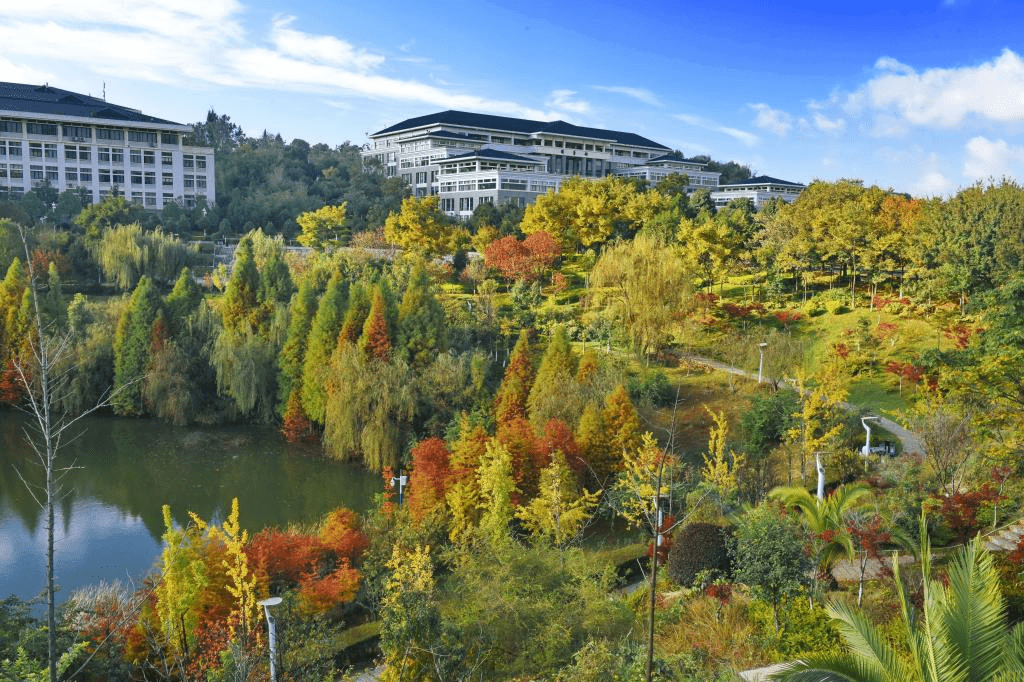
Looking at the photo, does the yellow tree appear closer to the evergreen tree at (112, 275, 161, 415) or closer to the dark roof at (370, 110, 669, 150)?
the evergreen tree at (112, 275, 161, 415)

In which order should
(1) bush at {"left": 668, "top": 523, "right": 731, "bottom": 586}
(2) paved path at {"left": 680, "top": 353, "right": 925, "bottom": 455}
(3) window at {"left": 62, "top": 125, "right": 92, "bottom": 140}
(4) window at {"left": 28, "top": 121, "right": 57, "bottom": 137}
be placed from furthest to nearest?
(3) window at {"left": 62, "top": 125, "right": 92, "bottom": 140} → (4) window at {"left": 28, "top": 121, "right": 57, "bottom": 137} → (2) paved path at {"left": 680, "top": 353, "right": 925, "bottom": 455} → (1) bush at {"left": 668, "top": 523, "right": 731, "bottom": 586}

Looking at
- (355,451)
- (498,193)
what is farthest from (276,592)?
(498,193)

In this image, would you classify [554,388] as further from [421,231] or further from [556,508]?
[421,231]

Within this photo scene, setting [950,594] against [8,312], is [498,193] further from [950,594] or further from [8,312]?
[950,594]

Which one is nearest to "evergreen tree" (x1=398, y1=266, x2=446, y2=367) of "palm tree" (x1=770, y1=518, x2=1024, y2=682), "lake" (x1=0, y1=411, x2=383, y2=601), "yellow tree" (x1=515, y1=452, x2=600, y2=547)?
"lake" (x1=0, y1=411, x2=383, y2=601)

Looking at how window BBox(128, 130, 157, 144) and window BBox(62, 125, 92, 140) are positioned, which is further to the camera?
window BBox(128, 130, 157, 144)

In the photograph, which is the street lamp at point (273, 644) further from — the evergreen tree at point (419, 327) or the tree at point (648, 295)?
the tree at point (648, 295)
